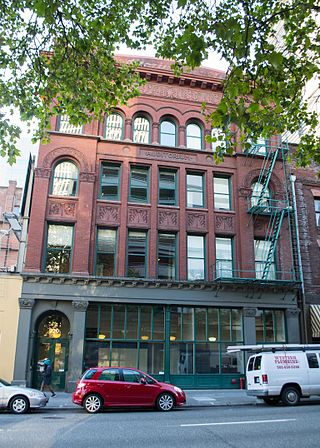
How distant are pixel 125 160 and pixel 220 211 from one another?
19.6 feet

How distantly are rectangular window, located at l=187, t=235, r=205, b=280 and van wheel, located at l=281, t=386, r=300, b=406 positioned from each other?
7.66m

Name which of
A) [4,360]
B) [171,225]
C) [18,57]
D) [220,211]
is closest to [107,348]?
[4,360]

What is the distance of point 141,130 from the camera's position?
79.3 ft

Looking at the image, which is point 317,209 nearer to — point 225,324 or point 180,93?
point 225,324

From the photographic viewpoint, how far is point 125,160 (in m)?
23.0

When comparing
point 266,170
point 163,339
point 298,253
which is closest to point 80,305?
point 163,339

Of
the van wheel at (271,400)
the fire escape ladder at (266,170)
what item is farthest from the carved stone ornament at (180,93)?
the van wheel at (271,400)

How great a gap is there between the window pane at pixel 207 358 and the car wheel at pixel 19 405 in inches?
Answer: 373

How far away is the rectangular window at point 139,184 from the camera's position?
74.8 feet

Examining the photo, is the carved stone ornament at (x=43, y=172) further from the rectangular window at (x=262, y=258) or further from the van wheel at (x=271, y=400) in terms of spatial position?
the van wheel at (x=271, y=400)

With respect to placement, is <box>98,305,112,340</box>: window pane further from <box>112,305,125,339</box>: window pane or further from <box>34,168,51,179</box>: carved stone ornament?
<box>34,168,51,179</box>: carved stone ornament

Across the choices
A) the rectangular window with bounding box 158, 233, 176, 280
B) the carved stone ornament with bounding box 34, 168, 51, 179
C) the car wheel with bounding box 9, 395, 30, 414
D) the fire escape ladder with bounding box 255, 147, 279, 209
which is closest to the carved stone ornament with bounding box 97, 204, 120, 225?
the rectangular window with bounding box 158, 233, 176, 280

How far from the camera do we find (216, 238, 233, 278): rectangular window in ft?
73.0

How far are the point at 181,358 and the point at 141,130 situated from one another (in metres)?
12.7
